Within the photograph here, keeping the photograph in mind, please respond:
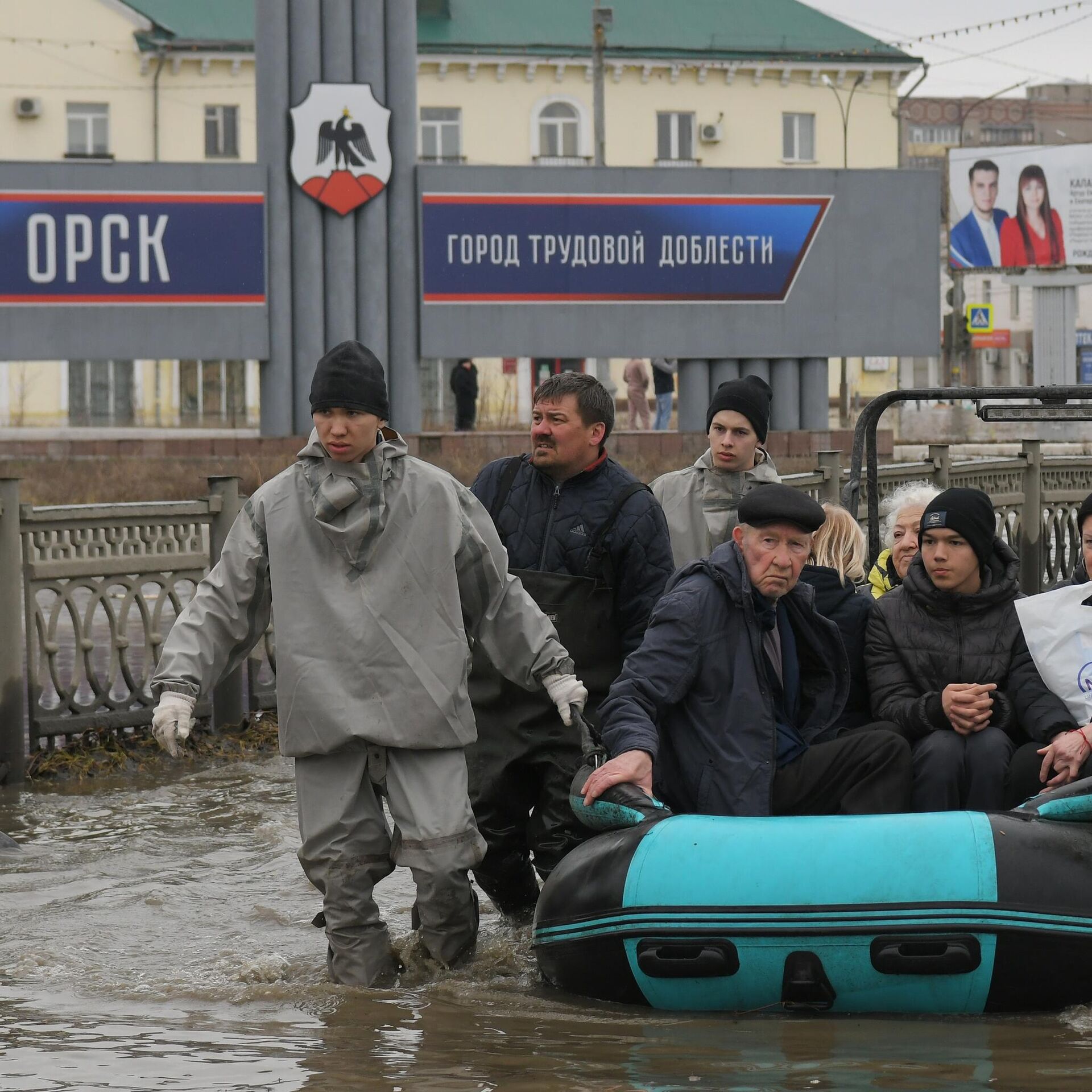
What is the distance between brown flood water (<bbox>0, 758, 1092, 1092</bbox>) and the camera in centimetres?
429

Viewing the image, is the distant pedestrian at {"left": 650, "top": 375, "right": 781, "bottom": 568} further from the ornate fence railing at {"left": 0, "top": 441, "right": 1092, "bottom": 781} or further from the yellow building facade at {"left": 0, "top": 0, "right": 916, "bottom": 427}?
the yellow building facade at {"left": 0, "top": 0, "right": 916, "bottom": 427}

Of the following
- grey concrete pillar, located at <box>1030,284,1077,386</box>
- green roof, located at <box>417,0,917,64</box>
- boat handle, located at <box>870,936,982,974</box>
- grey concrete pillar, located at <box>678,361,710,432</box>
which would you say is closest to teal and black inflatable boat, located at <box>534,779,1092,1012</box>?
boat handle, located at <box>870,936,982,974</box>

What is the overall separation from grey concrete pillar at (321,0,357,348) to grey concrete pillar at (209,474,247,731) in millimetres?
6861

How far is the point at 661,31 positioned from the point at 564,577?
41.3 m

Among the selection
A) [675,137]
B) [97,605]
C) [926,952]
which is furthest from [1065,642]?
[675,137]

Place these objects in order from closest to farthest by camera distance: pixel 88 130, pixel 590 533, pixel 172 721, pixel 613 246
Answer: pixel 172 721
pixel 590 533
pixel 613 246
pixel 88 130

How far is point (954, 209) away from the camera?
4416 cm

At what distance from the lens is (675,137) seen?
46.0 m

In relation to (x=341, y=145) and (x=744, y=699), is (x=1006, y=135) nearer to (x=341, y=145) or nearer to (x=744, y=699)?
(x=341, y=145)

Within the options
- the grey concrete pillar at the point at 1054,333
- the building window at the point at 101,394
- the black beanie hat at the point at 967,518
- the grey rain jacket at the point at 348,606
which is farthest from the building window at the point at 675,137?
the grey rain jacket at the point at 348,606

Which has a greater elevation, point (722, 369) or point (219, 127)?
point (219, 127)

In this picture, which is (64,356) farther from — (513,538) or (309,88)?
(513,538)

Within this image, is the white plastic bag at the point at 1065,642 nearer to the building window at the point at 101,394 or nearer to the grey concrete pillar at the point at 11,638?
the grey concrete pillar at the point at 11,638

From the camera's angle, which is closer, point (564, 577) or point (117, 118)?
point (564, 577)
